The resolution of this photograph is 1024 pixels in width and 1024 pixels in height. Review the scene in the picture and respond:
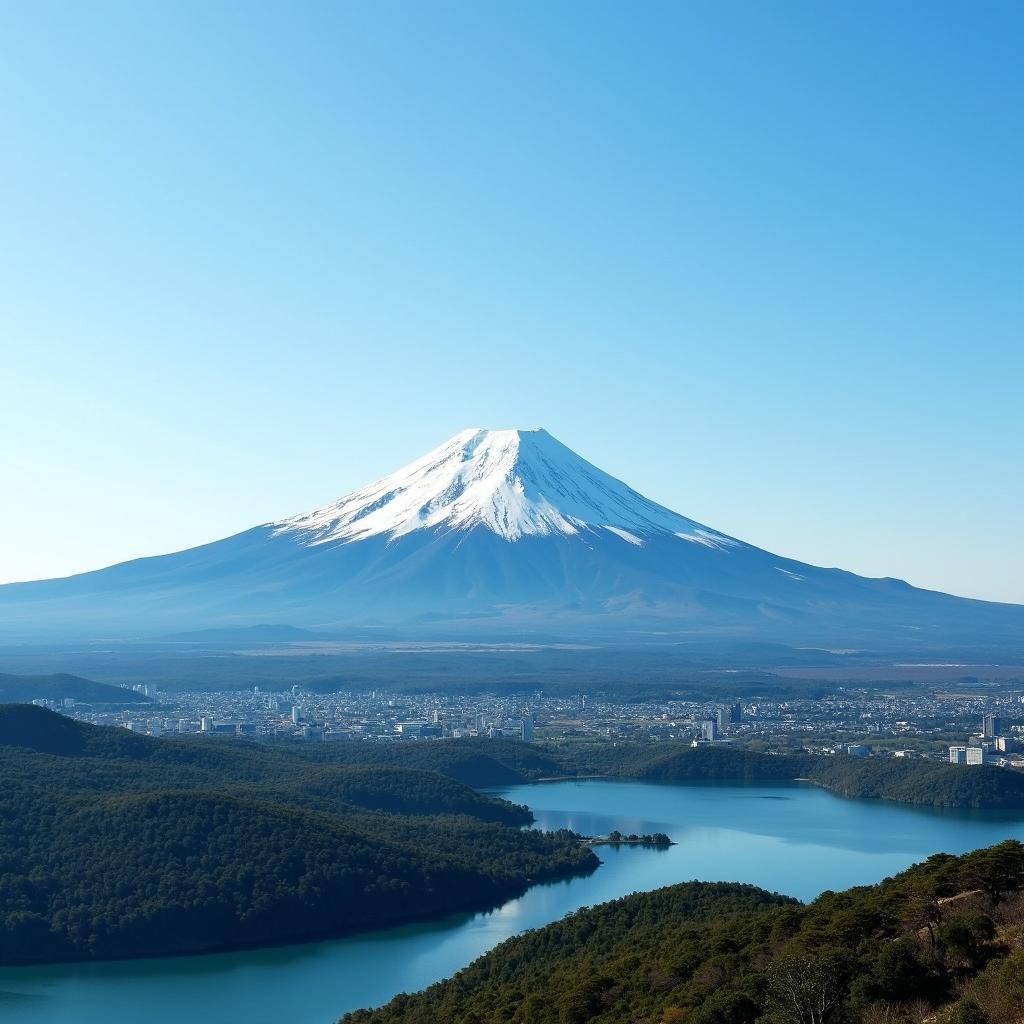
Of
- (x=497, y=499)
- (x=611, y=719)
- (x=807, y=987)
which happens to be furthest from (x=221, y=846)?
(x=497, y=499)

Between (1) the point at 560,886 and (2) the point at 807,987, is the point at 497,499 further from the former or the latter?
(2) the point at 807,987

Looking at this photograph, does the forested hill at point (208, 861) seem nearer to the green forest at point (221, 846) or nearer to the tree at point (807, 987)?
the green forest at point (221, 846)

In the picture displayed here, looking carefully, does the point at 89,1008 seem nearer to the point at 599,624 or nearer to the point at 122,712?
the point at 122,712

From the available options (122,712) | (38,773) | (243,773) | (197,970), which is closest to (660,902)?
(197,970)

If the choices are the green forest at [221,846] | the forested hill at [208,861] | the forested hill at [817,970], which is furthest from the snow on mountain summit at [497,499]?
the forested hill at [817,970]

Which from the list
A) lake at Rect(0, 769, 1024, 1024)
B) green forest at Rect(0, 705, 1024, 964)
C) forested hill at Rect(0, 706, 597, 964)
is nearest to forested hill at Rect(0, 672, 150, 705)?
green forest at Rect(0, 705, 1024, 964)

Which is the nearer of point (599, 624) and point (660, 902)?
point (660, 902)
